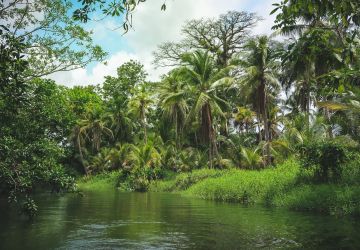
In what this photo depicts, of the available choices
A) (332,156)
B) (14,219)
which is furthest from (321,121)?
(14,219)

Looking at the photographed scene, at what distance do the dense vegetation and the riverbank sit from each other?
0.25ft

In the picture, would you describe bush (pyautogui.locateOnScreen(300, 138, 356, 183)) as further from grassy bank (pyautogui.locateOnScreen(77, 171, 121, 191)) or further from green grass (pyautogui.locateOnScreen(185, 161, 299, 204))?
grassy bank (pyautogui.locateOnScreen(77, 171, 121, 191))

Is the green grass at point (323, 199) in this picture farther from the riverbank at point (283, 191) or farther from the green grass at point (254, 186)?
the green grass at point (254, 186)

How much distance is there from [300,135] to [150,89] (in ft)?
82.5

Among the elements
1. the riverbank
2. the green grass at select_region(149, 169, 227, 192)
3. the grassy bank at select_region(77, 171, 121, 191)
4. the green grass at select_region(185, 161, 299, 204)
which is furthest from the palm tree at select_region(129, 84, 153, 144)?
the green grass at select_region(185, 161, 299, 204)

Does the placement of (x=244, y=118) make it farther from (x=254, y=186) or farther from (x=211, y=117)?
(x=254, y=186)

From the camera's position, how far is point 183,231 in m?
12.1

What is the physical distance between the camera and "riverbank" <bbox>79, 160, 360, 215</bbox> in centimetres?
1608

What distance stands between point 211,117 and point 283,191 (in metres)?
15.1

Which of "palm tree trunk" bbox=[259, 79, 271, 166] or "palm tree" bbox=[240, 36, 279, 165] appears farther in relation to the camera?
"palm tree trunk" bbox=[259, 79, 271, 166]

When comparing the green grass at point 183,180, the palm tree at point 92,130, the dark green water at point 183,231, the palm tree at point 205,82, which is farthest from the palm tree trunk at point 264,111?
the palm tree at point 92,130

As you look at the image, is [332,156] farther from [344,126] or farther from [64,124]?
[64,124]

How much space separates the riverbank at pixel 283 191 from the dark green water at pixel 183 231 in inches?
55.5

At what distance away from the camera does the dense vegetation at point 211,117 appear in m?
8.61
